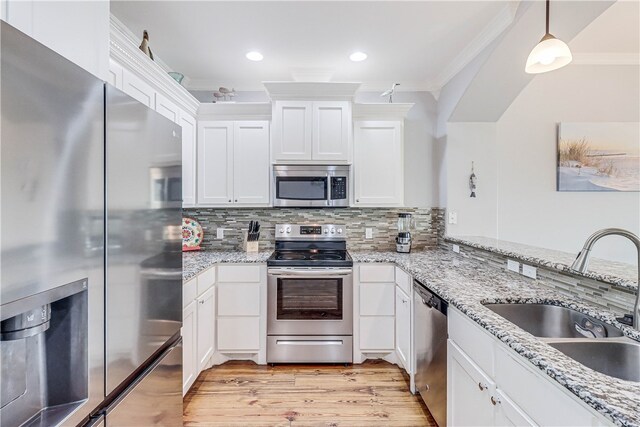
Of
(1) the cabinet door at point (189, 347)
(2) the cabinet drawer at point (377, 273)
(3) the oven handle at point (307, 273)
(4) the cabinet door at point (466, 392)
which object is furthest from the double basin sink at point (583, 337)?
(1) the cabinet door at point (189, 347)

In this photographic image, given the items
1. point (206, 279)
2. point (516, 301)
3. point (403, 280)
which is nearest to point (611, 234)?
point (516, 301)

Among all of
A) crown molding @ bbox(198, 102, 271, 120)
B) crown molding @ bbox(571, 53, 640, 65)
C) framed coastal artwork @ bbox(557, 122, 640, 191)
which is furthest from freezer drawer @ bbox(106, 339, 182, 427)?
crown molding @ bbox(571, 53, 640, 65)

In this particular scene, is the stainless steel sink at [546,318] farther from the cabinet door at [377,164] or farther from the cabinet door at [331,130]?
the cabinet door at [331,130]

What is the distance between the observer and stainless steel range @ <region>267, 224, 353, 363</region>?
267 cm

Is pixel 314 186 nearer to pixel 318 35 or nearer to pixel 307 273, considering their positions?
pixel 307 273

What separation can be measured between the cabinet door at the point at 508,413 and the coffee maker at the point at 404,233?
1916mm

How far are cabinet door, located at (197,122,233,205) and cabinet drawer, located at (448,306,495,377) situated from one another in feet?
7.30

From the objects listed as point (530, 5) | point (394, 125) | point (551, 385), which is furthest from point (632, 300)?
point (394, 125)

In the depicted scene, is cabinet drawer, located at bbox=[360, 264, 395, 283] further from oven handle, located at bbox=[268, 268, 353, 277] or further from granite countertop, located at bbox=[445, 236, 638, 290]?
granite countertop, located at bbox=[445, 236, 638, 290]

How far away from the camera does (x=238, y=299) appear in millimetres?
2695

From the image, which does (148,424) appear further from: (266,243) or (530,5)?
(530,5)

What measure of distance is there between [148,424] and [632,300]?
1948mm

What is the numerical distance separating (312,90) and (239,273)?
67.9 inches

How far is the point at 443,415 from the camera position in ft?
5.64
